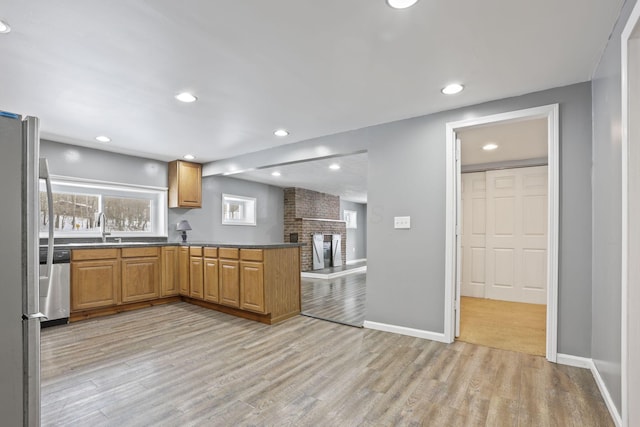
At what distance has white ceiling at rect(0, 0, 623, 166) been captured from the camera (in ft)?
5.43

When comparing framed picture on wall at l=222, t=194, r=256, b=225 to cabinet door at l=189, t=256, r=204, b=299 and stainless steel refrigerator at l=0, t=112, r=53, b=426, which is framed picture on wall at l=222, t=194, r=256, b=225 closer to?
cabinet door at l=189, t=256, r=204, b=299

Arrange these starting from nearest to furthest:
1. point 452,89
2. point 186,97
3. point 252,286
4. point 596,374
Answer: point 596,374, point 452,89, point 186,97, point 252,286

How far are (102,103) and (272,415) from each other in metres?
2.93

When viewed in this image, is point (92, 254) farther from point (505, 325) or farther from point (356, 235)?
point (356, 235)

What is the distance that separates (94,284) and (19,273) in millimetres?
3107

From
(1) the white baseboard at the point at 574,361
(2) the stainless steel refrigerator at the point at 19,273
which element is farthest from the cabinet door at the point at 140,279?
(1) the white baseboard at the point at 574,361

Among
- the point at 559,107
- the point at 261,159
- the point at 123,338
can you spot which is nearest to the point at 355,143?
the point at 261,159

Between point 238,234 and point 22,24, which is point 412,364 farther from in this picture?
point 238,234

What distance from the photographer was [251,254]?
3715 mm

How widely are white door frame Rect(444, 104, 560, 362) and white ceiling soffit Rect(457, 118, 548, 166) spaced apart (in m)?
0.18

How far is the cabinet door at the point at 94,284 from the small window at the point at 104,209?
65cm

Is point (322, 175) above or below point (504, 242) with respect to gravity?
above

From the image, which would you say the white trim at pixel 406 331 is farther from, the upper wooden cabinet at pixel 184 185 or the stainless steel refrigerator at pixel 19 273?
the upper wooden cabinet at pixel 184 185

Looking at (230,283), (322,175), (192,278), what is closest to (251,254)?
(230,283)
